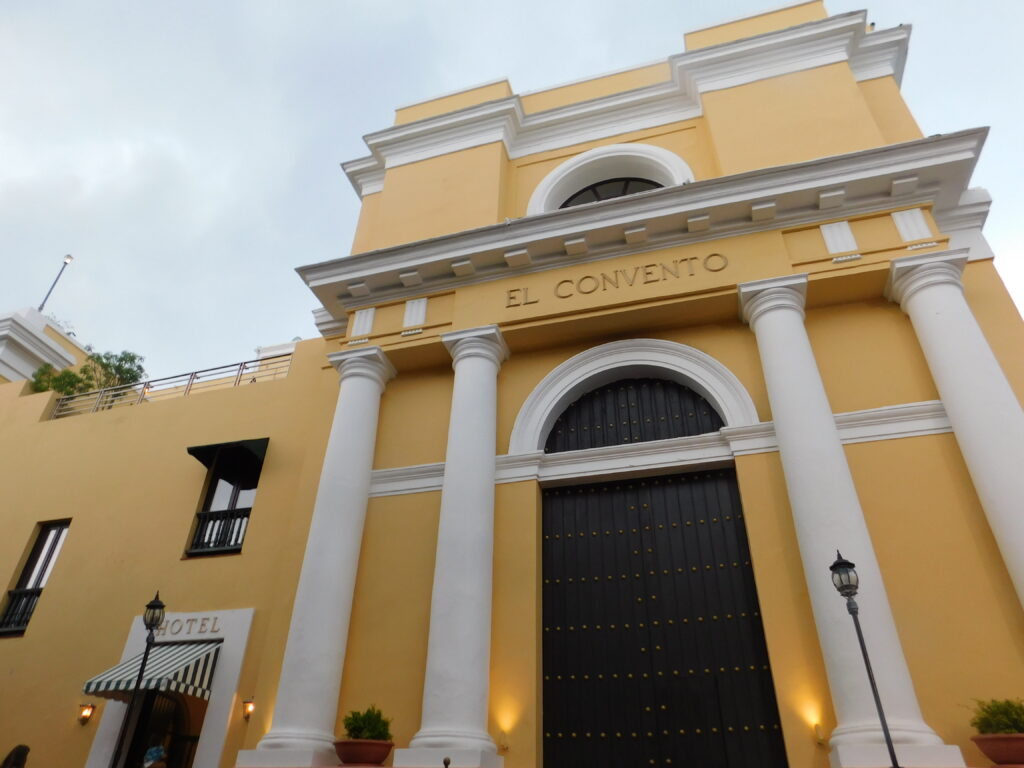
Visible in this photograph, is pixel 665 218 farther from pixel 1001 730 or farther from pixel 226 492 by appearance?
pixel 226 492

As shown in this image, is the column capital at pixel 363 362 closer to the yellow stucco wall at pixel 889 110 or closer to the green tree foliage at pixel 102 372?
the yellow stucco wall at pixel 889 110

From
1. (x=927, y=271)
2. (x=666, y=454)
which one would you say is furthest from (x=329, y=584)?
(x=927, y=271)

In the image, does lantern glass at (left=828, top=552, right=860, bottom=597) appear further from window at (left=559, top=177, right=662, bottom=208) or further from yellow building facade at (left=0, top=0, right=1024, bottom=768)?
window at (left=559, top=177, right=662, bottom=208)

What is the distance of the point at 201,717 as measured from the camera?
9945mm

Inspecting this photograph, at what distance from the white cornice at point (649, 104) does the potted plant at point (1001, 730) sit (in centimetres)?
937

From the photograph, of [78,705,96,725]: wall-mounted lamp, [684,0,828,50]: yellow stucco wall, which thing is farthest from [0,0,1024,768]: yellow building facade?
[78,705,96,725]: wall-mounted lamp

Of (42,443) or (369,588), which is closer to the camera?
(369,588)

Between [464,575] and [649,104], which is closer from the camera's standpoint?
[464,575]

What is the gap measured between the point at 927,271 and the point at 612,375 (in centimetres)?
405

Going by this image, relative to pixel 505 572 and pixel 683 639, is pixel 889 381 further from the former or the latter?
pixel 505 572

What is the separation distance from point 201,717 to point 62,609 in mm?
3317

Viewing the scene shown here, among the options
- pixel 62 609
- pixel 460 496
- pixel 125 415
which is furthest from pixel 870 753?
pixel 125 415

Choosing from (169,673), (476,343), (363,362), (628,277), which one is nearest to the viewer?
(169,673)

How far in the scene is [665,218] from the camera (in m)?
9.62
